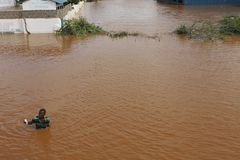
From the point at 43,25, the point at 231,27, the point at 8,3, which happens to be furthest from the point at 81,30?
the point at 8,3

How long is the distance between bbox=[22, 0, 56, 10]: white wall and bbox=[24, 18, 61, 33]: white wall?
1584 millimetres

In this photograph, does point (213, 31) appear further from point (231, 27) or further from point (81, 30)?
point (81, 30)

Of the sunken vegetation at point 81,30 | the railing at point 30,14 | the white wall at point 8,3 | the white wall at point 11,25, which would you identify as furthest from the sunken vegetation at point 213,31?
the white wall at point 8,3

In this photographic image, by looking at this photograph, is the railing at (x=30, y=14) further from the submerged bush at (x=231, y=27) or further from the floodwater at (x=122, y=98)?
the submerged bush at (x=231, y=27)

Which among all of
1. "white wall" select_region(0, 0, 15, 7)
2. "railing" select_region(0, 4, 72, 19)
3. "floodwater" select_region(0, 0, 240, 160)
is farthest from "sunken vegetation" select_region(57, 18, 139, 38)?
"white wall" select_region(0, 0, 15, 7)

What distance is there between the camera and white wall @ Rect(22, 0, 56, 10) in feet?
92.6

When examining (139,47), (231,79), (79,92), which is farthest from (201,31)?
(79,92)

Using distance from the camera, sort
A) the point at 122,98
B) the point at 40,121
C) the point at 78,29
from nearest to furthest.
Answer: the point at 40,121 < the point at 122,98 < the point at 78,29

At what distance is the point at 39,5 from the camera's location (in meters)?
28.3

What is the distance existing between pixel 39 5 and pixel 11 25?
2615 mm

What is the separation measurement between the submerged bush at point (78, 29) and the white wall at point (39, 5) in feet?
6.19

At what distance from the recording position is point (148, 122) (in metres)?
12.2

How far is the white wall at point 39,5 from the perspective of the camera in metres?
28.2

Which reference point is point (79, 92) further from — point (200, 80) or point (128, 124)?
point (200, 80)
